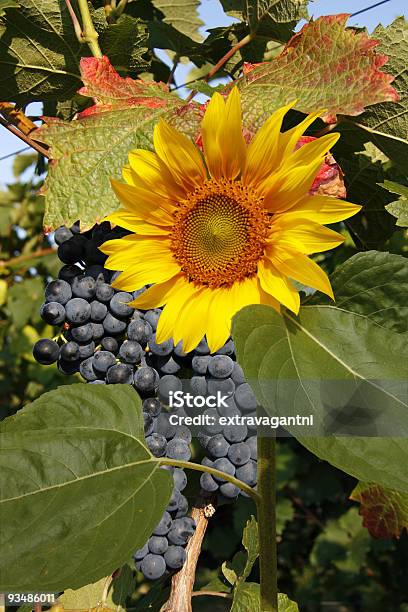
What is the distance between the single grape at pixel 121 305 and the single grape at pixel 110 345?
3 centimetres

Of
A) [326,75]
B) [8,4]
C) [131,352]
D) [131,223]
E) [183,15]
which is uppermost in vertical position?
[183,15]

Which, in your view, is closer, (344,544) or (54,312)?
(54,312)

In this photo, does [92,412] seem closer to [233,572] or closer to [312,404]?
[312,404]

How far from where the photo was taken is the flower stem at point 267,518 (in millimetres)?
702

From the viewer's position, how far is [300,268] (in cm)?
69

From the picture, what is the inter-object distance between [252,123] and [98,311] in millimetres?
276

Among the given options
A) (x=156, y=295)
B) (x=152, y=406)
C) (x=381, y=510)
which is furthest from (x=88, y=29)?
(x=381, y=510)

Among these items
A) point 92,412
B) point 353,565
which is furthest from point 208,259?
point 353,565

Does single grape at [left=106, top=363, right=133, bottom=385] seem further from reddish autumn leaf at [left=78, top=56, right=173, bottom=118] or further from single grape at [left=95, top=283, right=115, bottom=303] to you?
reddish autumn leaf at [left=78, top=56, right=173, bottom=118]

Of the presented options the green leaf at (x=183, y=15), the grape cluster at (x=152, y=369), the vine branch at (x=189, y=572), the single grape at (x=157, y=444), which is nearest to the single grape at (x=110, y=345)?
the grape cluster at (x=152, y=369)

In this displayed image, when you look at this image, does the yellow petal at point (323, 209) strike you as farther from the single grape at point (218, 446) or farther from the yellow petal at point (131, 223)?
the single grape at point (218, 446)

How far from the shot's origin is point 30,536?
1.93 ft

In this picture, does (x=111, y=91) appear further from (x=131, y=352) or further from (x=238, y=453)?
(x=238, y=453)

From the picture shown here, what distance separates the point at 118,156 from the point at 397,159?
321mm
